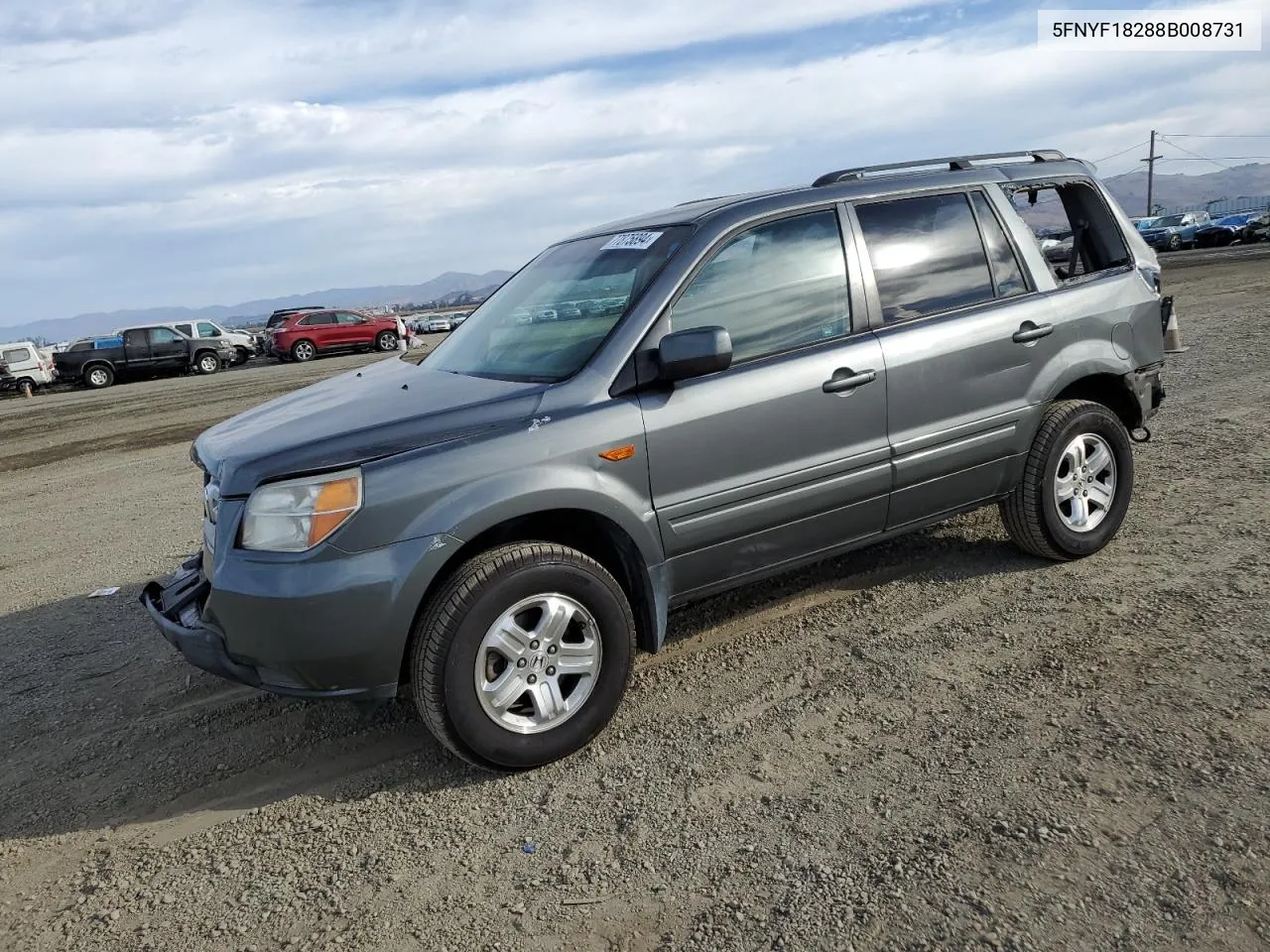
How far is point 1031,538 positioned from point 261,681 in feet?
11.5

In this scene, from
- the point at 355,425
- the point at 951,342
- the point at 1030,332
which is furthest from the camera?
the point at 1030,332

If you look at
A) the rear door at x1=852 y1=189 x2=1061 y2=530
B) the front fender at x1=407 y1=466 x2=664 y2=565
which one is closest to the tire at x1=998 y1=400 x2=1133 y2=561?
the rear door at x1=852 y1=189 x2=1061 y2=530

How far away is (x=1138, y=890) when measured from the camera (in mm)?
2434

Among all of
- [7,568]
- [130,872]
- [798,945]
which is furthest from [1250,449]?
[7,568]

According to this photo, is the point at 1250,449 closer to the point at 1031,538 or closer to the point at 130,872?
the point at 1031,538

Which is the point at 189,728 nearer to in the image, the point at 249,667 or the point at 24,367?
the point at 249,667

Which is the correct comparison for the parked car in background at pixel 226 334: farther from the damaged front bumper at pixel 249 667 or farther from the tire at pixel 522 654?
the tire at pixel 522 654

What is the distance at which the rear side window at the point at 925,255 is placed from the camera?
4094mm

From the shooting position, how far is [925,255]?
4.23m

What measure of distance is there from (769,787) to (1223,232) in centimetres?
4454

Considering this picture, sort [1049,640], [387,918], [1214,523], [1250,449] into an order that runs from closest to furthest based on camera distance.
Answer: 1. [387,918]
2. [1049,640]
3. [1214,523]
4. [1250,449]

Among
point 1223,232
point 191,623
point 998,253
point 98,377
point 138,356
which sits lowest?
point 1223,232

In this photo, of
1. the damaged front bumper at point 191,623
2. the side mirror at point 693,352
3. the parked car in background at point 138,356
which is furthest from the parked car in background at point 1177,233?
the damaged front bumper at point 191,623

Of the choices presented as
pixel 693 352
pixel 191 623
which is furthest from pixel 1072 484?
pixel 191 623
